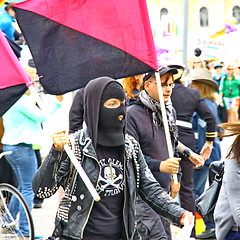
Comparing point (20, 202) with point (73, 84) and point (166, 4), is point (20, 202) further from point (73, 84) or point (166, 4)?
point (166, 4)

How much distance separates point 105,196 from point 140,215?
3.69 ft

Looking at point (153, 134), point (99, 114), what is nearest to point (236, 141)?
point (99, 114)

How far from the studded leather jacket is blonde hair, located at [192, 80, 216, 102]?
4472 millimetres

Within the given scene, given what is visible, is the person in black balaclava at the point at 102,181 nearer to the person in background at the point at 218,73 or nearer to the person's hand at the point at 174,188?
the person's hand at the point at 174,188

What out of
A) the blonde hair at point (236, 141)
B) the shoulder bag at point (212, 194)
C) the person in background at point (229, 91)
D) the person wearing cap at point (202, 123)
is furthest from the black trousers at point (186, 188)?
the person in background at point (229, 91)

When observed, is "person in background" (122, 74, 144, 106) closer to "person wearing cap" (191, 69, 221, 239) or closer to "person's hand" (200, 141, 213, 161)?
"person's hand" (200, 141, 213, 161)

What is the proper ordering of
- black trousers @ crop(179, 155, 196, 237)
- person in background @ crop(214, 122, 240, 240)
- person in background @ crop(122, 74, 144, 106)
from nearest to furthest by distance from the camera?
person in background @ crop(214, 122, 240, 240), person in background @ crop(122, 74, 144, 106), black trousers @ crop(179, 155, 196, 237)

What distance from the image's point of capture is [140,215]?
17.4ft

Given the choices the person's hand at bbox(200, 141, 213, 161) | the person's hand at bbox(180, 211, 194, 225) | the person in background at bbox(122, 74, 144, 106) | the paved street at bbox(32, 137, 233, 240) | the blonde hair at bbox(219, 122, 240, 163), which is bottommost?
the paved street at bbox(32, 137, 233, 240)

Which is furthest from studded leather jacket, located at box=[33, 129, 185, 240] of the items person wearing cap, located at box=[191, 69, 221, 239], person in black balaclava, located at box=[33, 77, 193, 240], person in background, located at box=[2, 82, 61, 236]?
person wearing cap, located at box=[191, 69, 221, 239]

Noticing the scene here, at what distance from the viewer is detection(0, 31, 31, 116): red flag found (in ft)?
16.3

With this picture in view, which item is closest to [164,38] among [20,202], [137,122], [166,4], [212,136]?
[212,136]

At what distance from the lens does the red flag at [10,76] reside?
4.98 m

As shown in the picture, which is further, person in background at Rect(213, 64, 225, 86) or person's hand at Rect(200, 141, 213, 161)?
person in background at Rect(213, 64, 225, 86)
